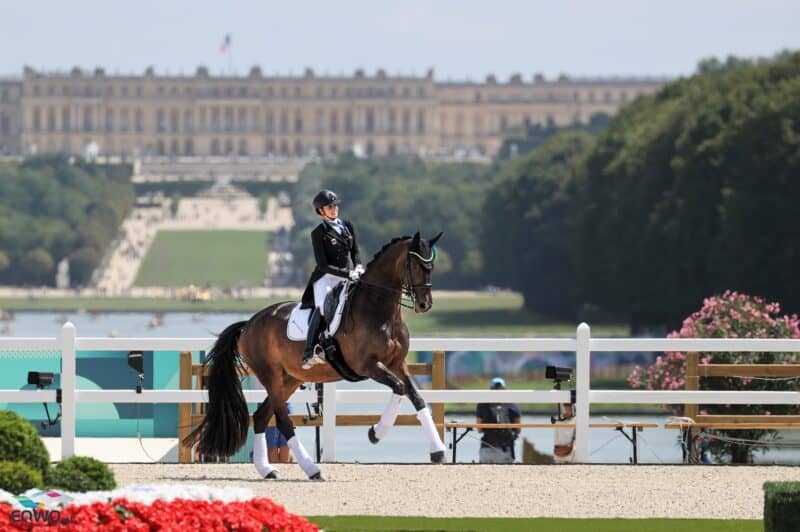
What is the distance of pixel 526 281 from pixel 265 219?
58.7m

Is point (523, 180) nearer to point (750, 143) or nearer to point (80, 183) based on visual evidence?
point (750, 143)

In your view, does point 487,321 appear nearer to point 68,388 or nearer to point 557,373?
point 557,373

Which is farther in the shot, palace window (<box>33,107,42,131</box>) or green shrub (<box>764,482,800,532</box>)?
palace window (<box>33,107,42,131</box>)

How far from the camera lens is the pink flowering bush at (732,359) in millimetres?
18109

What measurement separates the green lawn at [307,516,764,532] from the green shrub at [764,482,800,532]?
1353 mm

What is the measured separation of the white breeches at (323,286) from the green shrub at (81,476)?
3235 mm

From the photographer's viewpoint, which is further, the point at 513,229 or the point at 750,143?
the point at 513,229

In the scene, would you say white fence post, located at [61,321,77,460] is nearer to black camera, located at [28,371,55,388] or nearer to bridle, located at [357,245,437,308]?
black camera, located at [28,371,55,388]

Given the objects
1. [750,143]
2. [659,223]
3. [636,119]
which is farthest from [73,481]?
[636,119]

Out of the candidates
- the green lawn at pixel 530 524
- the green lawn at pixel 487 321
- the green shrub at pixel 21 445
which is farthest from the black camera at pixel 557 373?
the green lawn at pixel 487 321

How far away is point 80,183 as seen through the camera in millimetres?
139375

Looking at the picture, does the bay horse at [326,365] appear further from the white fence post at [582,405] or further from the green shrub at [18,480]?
the green shrub at [18,480]

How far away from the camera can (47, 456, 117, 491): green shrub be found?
1112 cm

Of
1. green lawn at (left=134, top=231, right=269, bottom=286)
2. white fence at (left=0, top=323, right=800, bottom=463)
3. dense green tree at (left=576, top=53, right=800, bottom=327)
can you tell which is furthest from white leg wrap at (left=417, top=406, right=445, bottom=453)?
green lawn at (left=134, top=231, right=269, bottom=286)
